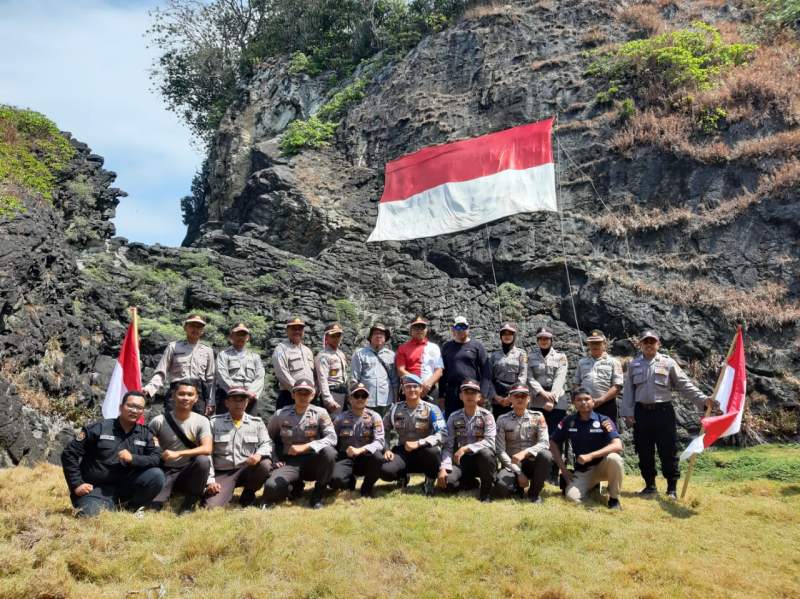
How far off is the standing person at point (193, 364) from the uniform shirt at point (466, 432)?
9.27 ft

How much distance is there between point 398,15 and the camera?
25.3 metres

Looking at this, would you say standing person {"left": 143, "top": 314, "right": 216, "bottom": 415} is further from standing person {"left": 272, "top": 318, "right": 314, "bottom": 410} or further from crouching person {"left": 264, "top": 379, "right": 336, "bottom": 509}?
crouching person {"left": 264, "top": 379, "right": 336, "bottom": 509}

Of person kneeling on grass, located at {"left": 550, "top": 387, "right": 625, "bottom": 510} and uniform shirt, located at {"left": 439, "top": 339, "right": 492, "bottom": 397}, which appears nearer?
person kneeling on grass, located at {"left": 550, "top": 387, "right": 625, "bottom": 510}

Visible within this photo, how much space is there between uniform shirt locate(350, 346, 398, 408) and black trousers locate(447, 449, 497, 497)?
58.9 inches

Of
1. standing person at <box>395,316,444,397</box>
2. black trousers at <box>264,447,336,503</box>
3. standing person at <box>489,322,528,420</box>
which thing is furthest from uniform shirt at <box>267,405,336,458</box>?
standing person at <box>489,322,528,420</box>

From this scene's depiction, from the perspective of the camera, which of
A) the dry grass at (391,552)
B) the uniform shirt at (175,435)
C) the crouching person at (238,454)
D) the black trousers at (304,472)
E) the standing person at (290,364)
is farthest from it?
the standing person at (290,364)

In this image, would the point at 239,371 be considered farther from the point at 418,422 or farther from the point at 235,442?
the point at 418,422

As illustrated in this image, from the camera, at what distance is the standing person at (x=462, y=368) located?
8.34 metres

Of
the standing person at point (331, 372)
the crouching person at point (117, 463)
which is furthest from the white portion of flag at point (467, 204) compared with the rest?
the crouching person at point (117, 463)

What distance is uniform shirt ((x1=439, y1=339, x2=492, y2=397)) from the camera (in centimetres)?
834

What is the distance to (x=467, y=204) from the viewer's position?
1326 cm

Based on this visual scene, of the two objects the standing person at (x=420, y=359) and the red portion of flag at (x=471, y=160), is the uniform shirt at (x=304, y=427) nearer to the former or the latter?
the standing person at (x=420, y=359)

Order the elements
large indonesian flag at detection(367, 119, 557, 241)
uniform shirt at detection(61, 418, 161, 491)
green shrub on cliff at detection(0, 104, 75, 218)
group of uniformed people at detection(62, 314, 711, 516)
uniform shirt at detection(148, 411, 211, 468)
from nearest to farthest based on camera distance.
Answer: uniform shirt at detection(61, 418, 161, 491)
group of uniformed people at detection(62, 314, 711, 516)
uniform shirt at detection(148, 411, 211, 468)
green shrub on cliff at detection(0, 104, 75, 218)
large indonesian flag at detection(367, 119, 557, 241)

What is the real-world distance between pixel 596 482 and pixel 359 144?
1542 cm
